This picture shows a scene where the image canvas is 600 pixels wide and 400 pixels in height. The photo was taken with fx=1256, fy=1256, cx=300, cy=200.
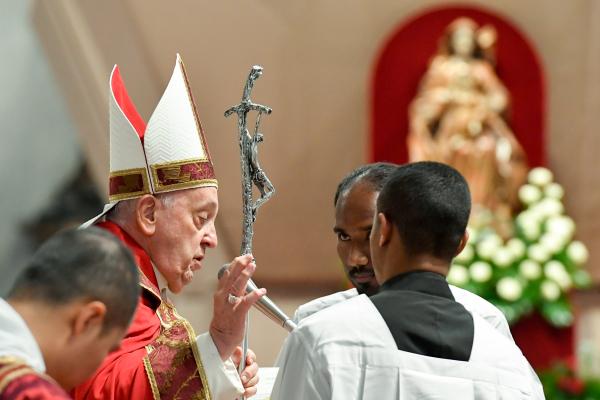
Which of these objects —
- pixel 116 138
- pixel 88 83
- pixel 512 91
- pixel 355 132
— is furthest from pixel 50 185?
pixel 116 138

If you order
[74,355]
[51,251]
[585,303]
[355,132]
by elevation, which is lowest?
[585,303]

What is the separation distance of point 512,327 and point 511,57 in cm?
220

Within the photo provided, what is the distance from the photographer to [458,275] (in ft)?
26.1

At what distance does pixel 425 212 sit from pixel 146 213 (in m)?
0.98

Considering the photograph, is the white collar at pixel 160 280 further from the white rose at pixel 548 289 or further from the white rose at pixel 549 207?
the white rose at pixel 549 207

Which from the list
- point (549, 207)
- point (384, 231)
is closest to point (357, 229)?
point (384, 231)

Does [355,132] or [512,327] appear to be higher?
[355,132]

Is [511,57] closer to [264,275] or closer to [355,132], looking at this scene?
[355,132]

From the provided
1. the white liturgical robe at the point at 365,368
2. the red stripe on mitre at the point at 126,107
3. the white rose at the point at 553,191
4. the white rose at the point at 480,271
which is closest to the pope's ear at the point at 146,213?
the red stripe on mitre at the point at 126,107

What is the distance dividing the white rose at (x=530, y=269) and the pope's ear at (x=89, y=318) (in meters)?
6.33

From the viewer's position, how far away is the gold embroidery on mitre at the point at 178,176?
3479 millimetres

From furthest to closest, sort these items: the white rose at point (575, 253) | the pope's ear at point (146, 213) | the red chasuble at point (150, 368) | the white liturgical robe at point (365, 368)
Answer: the white rose at point (575, 253) → the pope's ear at point (146, 213) → the red chasuble at point (150, 368) → the white liturgical robe at point (365, 368)

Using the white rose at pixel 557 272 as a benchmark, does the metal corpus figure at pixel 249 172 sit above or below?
above

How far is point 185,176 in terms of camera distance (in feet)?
11.5
